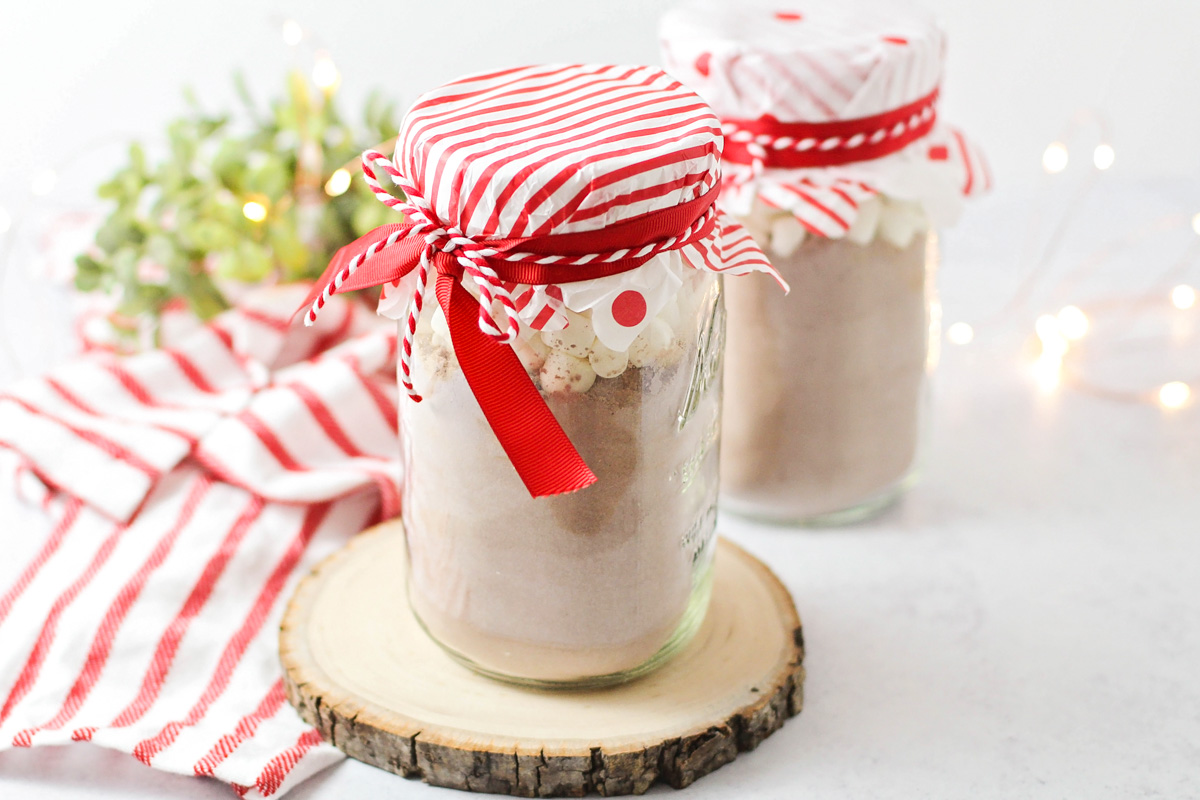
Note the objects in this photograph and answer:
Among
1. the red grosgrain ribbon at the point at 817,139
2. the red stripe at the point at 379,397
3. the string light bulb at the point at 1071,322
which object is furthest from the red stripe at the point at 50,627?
the string light bulb at the point at 1071,322

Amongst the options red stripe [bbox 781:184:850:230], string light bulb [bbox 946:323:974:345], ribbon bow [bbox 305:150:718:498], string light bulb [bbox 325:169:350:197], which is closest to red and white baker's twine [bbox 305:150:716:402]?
ribbon bow [bbox 305:150:718:498]

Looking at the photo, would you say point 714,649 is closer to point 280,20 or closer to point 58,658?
point 58,658

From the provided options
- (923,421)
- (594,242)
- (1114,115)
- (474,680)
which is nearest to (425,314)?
(594,242)

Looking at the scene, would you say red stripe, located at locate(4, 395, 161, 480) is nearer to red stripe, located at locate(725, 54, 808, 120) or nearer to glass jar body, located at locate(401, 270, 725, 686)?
glass jar body, located at locate(401, 270, 725, 686)

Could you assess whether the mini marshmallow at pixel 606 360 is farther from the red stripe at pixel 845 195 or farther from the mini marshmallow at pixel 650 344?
the red stripe at pixel 845 195

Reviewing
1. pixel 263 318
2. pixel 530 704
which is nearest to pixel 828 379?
pixel 530 704
